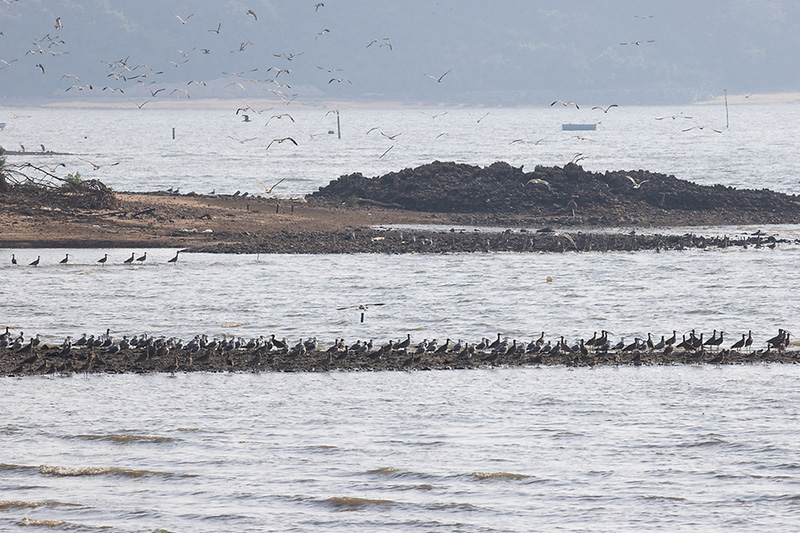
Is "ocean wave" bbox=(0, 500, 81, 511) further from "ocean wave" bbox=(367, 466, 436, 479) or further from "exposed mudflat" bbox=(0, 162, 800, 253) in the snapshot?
"exposed mudflat" bbox=(0, 162, 800, 253)

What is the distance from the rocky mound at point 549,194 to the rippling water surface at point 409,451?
28.9m

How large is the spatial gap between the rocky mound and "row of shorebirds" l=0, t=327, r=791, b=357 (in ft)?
84.9

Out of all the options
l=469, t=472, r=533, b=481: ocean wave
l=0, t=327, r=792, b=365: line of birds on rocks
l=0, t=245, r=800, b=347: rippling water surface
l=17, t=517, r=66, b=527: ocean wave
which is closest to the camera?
l=17, t=517, r=66, b=527: ocean wave

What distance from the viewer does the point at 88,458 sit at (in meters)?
17.0

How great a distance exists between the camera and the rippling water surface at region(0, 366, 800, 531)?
49.3ft

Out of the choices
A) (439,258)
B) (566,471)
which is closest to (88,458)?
(566,471)

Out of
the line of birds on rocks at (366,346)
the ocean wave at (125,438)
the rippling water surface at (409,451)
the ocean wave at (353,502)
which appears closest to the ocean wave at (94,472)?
the rippling water surface at (409,451)

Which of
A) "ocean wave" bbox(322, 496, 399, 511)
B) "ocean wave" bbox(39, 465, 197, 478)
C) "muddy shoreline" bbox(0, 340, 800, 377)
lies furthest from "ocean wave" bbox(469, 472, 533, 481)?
"muddy shoreline" bbox(0, 340, 800, 377)

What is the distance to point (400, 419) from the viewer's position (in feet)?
62.1

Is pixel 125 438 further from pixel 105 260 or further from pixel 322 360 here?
pixel 105 260

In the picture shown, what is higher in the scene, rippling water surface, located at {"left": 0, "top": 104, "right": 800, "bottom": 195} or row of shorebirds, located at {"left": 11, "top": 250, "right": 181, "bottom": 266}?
rippling water surface, located at {"left": 0, "top": 104, "right": 800, "bottom": 195}

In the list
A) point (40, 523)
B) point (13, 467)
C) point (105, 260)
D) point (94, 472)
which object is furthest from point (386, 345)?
point (105, 260)

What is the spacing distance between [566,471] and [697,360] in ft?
22.8

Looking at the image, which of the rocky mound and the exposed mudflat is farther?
the rocky mound
